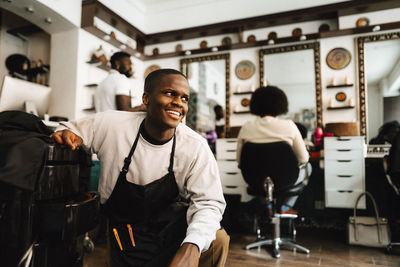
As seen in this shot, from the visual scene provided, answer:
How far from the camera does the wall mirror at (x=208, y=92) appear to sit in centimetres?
456

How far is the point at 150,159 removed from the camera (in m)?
1.11

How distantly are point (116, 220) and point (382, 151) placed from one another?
3.72 meters

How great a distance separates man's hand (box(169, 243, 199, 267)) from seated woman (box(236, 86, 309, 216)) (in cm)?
153

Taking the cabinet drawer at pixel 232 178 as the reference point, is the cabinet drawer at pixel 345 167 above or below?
above

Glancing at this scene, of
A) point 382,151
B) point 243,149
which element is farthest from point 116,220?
point 382,151

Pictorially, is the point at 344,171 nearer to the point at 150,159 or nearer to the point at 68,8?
the point at 150,159

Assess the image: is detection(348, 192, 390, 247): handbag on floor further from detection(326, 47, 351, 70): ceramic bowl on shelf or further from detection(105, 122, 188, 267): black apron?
detection(105, 122, 188, 267): black apron

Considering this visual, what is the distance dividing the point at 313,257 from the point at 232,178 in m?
1.46

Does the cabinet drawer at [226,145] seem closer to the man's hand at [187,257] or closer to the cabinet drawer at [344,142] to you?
the cabinet drawer at [344,142]

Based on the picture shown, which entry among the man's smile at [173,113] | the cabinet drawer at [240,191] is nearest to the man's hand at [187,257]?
the man's smile at [173,113]

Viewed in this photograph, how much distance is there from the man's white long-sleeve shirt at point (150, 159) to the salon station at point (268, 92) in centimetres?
119

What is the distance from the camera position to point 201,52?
187 inches

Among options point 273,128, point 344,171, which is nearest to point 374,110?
point 344,171

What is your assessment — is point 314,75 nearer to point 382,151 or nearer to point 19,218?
point 382,151
